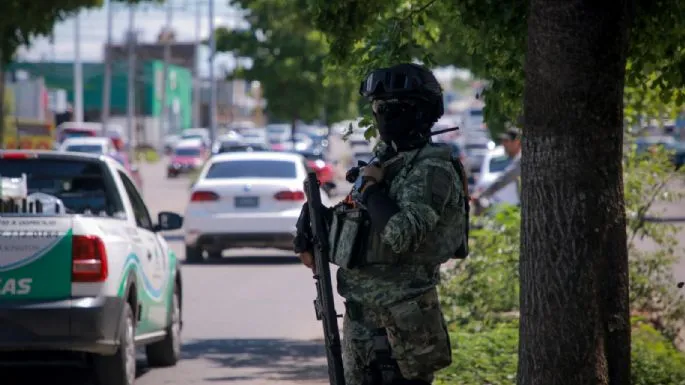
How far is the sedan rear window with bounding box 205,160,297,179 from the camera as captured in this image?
2075 cm

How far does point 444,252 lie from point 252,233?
1431cm

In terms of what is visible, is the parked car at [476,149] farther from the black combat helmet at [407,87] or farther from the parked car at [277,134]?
the black combat helmet at [407,87]

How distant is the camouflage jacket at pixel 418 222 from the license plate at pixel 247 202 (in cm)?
1436

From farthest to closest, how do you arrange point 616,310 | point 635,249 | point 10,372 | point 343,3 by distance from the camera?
1. point 635,249
2. point 10,372
3. point 343,3
4. point 616,310

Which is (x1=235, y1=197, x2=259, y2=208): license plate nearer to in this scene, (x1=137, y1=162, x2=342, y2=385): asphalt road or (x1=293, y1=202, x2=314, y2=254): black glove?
(x1=137, y1=162, x2=342, y2=385): asphalt road

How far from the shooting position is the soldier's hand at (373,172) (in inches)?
216

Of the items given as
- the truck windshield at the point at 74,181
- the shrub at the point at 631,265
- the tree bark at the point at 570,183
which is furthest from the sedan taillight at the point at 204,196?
the tree bark at the point at 570,183

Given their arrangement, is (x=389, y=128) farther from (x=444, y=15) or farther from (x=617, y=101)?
(x=444, y=15)

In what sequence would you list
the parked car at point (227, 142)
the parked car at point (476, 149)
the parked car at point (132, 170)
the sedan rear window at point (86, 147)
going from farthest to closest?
the parked car at point (476, 149), the parked car at point (227, 142), the sedan rear window at point (86, 147), the parked car at point (132, 170)

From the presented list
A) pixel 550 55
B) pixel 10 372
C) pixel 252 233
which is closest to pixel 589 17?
pixel 550 55

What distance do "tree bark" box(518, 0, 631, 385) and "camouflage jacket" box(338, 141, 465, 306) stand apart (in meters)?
0.48

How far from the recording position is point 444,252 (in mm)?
5613

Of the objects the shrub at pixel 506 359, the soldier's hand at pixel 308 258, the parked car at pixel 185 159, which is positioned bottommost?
the parked car at pixel 185 159

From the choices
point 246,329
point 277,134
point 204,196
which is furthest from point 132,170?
point 277,134
